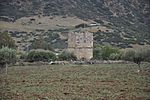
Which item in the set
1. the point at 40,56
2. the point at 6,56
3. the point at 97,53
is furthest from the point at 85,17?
the point at 6,56

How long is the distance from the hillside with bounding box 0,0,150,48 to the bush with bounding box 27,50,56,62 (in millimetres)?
48483

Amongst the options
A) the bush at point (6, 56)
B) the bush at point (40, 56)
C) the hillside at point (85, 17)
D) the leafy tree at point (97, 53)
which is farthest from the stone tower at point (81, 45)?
the bush at point (6, 56)

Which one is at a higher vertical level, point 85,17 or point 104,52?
point 85,17

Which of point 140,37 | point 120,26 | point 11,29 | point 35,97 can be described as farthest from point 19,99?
point 120,26

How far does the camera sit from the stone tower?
89375mm

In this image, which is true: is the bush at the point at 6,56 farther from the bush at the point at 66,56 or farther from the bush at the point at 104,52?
the bush at the point at 104,52

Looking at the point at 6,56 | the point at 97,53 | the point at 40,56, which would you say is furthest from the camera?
Answer: the point at 97,53

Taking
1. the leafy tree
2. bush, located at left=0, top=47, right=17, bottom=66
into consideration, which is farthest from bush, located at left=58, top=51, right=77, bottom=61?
bush, located at left=0, top=47, right=17, bottom=66

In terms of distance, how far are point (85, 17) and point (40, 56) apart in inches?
2847

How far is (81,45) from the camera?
89875 millimetres

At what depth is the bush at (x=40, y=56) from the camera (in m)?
79.5

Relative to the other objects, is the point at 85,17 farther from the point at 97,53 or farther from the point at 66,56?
the point at 66,56

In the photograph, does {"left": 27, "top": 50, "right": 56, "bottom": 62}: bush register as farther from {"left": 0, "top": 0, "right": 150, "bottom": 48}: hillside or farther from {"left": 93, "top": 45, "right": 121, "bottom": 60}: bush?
{"left": 0, "top": 0, "right": 150, "bottom": 48}: hillside

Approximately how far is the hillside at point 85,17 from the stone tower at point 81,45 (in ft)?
126
